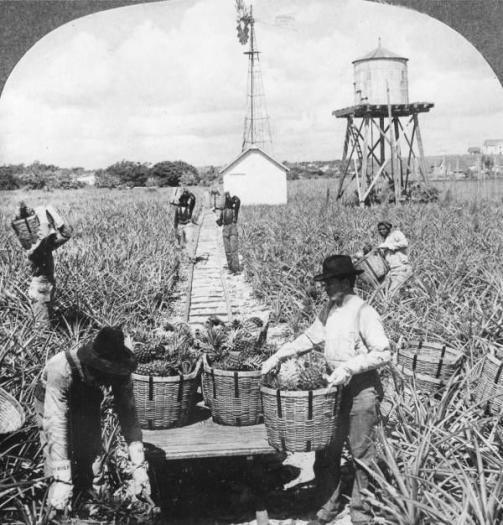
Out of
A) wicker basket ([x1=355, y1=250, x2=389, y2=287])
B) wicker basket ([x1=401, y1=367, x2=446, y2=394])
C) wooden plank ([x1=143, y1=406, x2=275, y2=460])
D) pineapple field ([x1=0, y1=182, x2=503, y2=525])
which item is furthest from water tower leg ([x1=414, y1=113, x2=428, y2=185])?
wooden plank ([x1=143, y1=406, x2=275, y2=460])

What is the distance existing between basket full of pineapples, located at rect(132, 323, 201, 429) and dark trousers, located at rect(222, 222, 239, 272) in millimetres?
7670

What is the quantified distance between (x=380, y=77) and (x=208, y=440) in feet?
59.5

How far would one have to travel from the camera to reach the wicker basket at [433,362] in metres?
4.99

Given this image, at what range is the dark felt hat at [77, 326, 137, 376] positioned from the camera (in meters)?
3.30

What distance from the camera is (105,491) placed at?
3707mm

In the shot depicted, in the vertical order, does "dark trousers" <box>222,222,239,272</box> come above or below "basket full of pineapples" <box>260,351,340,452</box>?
above

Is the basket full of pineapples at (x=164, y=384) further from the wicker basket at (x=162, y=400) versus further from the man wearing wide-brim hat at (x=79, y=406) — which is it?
the man wearing wide-brim hat at (x=79, y=406)

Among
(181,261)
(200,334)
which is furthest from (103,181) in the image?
(200,334)

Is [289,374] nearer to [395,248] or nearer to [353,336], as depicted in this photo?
[353,336]

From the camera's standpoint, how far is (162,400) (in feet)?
14.1

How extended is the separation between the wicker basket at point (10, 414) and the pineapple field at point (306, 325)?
0.39 feet

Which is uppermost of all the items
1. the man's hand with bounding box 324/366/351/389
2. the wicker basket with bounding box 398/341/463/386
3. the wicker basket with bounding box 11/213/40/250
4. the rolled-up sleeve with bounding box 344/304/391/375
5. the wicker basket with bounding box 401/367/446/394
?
the wicker basket with bounding box 11/213/40/250

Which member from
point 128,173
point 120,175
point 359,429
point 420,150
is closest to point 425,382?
point 359,429

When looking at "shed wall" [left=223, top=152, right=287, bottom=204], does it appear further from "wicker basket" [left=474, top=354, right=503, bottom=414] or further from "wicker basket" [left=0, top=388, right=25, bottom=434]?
"wicker basket" [left=0, top=388, right=25, bottom=434]
